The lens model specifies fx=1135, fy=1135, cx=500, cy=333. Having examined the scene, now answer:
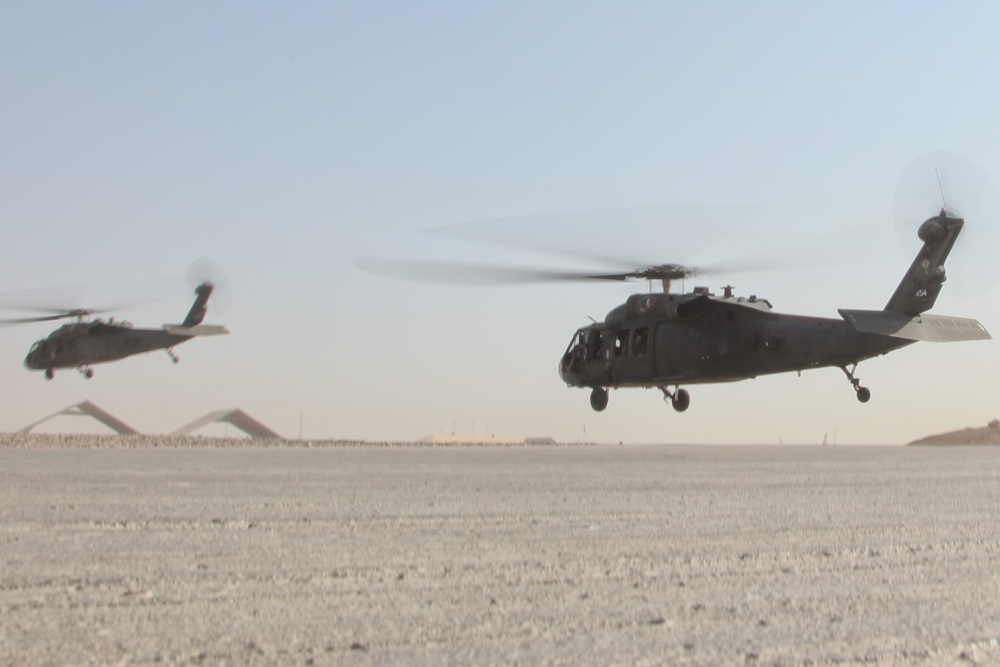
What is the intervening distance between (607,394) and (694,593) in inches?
1075

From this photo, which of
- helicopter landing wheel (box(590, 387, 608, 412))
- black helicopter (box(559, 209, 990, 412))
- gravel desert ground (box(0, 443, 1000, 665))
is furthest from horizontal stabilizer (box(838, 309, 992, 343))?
gravel desert ground (box(0, 443, 1000, 665))

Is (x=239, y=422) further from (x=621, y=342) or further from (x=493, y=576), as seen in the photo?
(x=493, y=576)

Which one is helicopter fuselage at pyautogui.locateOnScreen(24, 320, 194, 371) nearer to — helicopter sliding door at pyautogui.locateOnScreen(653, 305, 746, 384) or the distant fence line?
the distant fence line

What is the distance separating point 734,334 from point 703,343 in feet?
3.01

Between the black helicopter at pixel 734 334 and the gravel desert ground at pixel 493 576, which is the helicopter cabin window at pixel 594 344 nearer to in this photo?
the black helicopter at pixel 734 334

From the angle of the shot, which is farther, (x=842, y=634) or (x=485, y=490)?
(x=485, y=490)

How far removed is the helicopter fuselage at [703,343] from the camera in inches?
1082

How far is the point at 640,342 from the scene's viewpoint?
3150 cm

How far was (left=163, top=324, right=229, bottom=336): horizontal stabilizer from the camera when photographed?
1839 inches

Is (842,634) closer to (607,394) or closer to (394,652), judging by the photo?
(394,652)

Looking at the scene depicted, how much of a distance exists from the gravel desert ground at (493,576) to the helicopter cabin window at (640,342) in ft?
58.9

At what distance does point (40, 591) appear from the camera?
607 centimetres

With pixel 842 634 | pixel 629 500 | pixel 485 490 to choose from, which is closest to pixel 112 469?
pixel 485 490

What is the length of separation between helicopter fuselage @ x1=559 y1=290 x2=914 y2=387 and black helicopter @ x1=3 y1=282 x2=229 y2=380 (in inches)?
803
